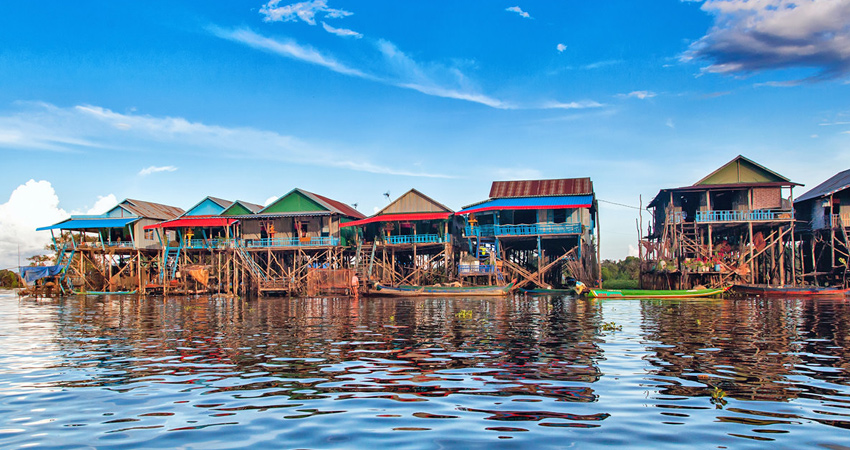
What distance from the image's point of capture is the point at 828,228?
42.0 meters

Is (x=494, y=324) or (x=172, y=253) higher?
(x=172, y=253)

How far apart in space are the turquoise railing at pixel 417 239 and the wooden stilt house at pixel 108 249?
2192 centimetres

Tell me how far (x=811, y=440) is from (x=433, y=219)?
39224 mm

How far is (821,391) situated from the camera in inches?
351

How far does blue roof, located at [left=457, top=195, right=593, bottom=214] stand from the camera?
4255 cm

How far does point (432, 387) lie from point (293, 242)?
1597 inches

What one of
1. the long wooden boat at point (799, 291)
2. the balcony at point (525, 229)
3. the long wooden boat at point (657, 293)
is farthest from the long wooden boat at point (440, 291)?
the long wooden boat at point (799, 291)

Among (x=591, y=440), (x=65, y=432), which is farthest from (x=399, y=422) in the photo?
(x=65, y=432)

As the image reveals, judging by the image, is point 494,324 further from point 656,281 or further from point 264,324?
point 656,281

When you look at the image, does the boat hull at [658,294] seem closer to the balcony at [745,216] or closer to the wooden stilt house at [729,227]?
the wooden stilt house at [729,227]

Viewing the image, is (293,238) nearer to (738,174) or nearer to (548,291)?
(548,291)

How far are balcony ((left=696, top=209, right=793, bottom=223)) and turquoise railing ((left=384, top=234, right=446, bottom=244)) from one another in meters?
17.8

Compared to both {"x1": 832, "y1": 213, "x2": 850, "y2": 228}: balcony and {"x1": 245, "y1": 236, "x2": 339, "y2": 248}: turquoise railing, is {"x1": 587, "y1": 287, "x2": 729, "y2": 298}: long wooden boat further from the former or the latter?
{"x1": 245, "y1": 236, "x2": 339, "y2": 248}: turquoise railing

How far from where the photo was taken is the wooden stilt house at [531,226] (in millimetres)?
42312
